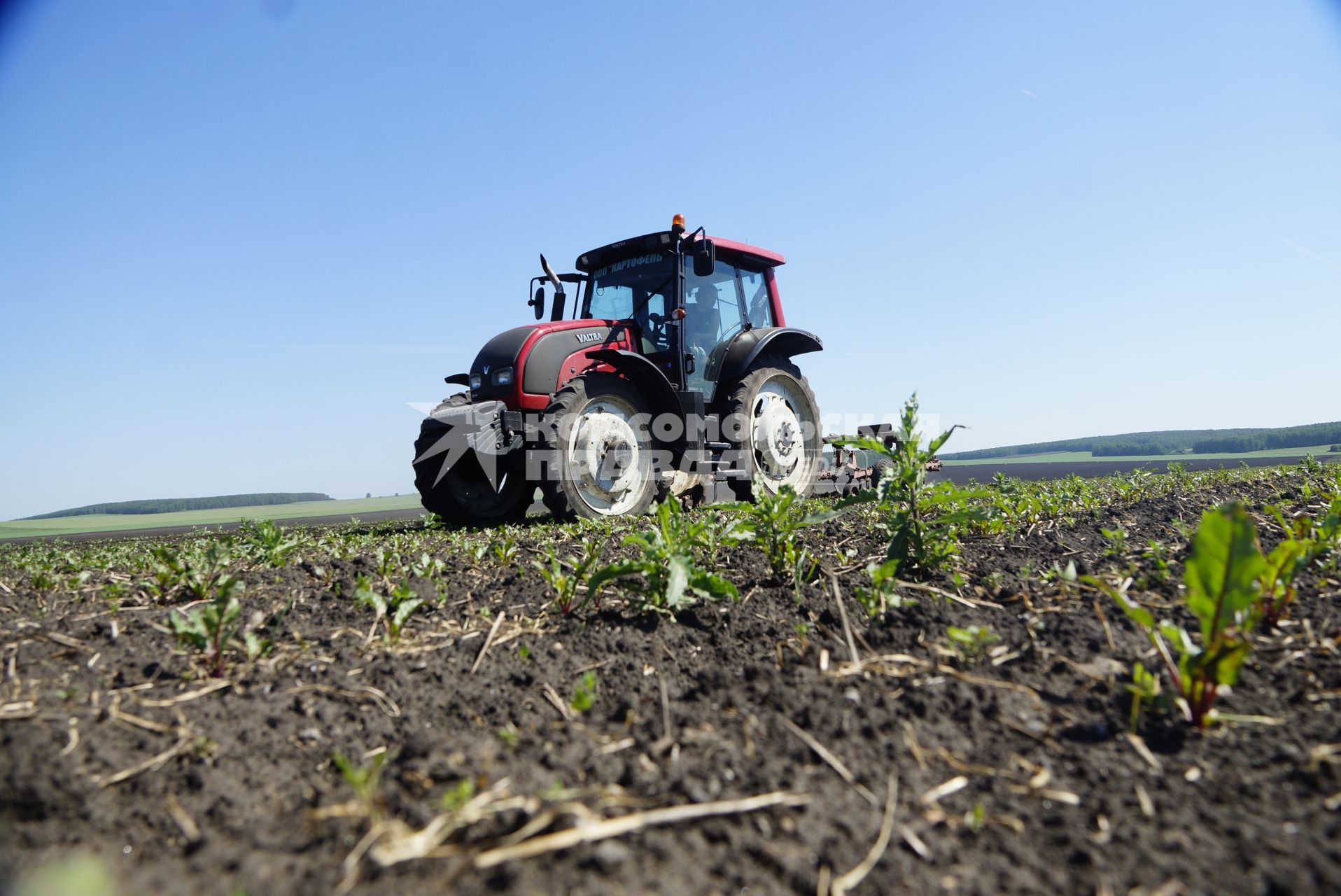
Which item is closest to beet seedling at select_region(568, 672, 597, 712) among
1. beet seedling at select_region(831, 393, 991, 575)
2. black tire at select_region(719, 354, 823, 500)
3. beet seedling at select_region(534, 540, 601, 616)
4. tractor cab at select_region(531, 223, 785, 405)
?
beet seedling at select_region(534, 540, 601, 616)

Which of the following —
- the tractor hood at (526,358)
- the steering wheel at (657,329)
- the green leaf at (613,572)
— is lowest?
the green leaf at (613,572)

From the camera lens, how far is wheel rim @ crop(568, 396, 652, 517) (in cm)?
608

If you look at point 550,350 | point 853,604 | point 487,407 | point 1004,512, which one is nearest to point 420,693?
point 853,604

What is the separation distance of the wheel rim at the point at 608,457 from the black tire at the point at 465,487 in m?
0.51

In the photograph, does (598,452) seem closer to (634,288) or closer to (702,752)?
(634,288)

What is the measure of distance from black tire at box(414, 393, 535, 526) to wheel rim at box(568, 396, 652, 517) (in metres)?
0.51

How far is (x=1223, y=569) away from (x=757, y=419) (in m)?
5.88

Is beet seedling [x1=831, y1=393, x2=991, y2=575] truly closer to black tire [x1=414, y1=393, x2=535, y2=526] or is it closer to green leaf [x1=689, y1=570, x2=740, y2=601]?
green leaf [x1=689, y1=570, x2=740, y2=601]

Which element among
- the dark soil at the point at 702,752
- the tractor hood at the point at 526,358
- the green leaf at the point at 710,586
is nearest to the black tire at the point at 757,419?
the tractor hood at the point at 526,358

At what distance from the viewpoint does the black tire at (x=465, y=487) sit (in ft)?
20.4

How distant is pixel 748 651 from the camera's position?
2305mm

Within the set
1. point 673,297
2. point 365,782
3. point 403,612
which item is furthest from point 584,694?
point 673,297

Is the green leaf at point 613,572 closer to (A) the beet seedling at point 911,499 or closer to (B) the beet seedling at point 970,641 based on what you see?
(A) the beet seedling at point 911,499

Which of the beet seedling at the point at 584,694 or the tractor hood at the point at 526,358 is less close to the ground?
the tractor hood at the point at 526,358
